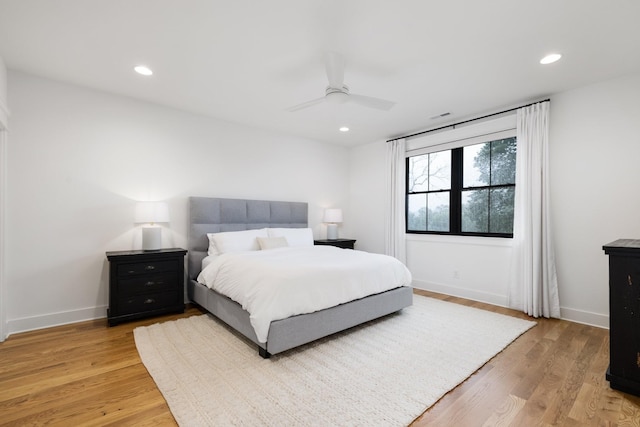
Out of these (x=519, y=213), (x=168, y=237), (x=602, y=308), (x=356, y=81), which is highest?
(x=356, y=81)

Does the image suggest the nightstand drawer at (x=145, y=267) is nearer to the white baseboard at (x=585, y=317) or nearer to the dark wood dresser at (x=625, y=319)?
the dark wood dresser at (x=625, y=319)

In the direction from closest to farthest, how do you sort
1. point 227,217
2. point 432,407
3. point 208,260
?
point 432,407 < point 208,260 < point 227,217

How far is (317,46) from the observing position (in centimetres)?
250

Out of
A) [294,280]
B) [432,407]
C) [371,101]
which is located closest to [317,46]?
[371,101]

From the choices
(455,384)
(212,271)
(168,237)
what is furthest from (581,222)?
(168,237)

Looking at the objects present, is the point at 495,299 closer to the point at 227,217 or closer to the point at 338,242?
the point at 338,242

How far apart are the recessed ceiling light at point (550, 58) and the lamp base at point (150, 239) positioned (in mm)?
4529

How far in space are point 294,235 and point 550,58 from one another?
12.0ft

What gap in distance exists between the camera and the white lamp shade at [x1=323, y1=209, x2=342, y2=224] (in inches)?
216

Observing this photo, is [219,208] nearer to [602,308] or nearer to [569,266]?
[569,266]

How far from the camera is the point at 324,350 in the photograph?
8.55ft

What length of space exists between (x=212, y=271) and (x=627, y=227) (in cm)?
449

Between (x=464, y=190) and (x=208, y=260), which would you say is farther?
(x=464, y=190)

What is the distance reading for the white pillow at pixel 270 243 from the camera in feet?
13.2
